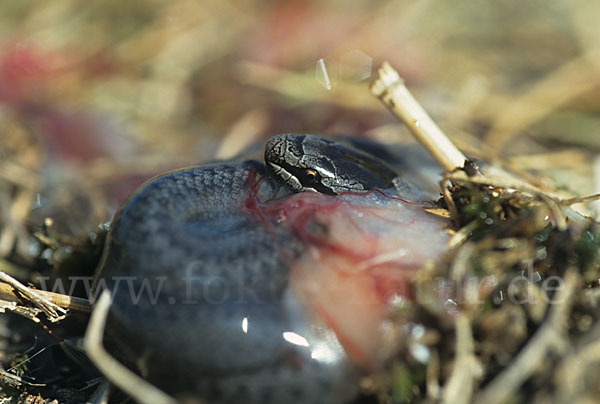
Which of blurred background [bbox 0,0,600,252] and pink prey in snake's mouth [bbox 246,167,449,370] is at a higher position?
pink prey in snake's mouth [bbox 246,167,449,370]

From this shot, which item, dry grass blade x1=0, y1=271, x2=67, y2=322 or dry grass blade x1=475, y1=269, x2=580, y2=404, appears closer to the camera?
dry grass blade x1=475, y1=269, x2=580, y2=404

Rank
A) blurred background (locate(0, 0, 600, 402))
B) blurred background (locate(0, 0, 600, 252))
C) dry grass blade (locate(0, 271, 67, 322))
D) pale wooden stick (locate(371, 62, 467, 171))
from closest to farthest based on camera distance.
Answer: dry grass blade (locate(0, 271, 67, 322))
pale wooden stick (locate(371, 62, 467, 171))
blurred background (locate(0, 0, 600, 402))
blurred background (locate(0, 0, 600, 252))

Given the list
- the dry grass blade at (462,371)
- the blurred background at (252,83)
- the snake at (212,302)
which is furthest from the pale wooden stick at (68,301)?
the dry grass blade at (462,371)

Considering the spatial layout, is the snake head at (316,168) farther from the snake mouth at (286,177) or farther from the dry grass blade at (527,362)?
the dry grass blade at (527,362)

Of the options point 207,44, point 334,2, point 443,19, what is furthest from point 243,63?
point 443,19

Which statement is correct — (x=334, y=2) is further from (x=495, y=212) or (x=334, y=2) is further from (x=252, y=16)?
(x=495, y=212)

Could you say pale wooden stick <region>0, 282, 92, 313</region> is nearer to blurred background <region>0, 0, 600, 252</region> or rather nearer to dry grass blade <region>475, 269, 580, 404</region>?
blurred background <region>0, 0, 600, 252</region>

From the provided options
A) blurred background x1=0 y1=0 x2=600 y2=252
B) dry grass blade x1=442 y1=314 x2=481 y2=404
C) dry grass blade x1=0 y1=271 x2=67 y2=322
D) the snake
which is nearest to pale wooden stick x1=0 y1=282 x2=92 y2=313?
dry grass blade x1=0 y1=271 x2=67 y2=322
